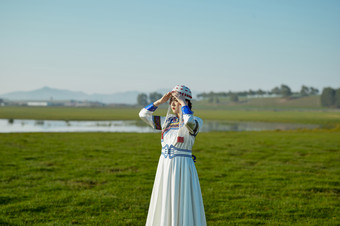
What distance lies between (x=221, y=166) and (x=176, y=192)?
10.1m

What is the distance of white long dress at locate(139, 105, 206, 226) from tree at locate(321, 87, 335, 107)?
659 ft

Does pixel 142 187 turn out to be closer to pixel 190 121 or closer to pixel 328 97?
pixel 190 121

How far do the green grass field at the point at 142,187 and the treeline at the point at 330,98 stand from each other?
185768mm

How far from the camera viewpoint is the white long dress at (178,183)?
200 inches

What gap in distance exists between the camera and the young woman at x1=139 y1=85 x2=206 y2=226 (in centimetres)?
509

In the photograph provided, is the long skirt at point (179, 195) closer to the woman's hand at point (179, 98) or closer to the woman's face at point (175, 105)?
the woman's face at point (175, 105)

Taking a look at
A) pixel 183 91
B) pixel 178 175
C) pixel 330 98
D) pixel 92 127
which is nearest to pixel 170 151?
pixel 178 175

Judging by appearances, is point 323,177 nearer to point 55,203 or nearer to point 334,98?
point 55,203

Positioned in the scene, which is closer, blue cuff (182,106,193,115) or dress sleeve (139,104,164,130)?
blue cuff (182,106,193,115)

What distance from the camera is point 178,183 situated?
5137 mm

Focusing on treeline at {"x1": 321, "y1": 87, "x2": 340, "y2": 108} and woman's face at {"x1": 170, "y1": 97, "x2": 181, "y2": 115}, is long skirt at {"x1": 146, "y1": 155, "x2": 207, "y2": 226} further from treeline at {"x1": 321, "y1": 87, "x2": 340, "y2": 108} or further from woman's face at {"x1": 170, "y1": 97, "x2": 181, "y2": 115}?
treeline at {"x1": 321, "y1": 87, "x2": 340, "y2": 108}

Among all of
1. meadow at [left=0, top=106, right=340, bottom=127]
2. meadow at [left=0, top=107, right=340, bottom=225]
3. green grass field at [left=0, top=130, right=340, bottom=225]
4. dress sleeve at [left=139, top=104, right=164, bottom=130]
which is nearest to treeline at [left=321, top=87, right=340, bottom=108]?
meadow at [left=0, top=106, right=340, bottom=127]

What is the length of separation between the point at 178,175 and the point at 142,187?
591cm

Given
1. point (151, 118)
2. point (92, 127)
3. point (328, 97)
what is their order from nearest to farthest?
point (151, 118), point (92, 127), point (328, 97)
